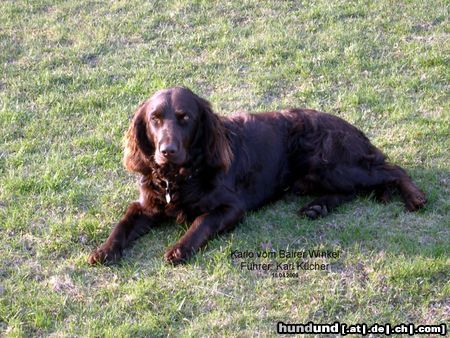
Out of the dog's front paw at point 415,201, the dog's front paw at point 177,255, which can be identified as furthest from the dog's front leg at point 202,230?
the dog's front paw at point 415,201

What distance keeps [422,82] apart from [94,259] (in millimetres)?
4557

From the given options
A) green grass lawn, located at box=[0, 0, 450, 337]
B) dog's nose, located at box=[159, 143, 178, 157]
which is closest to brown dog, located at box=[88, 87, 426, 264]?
dog's nose, located at box=[159, 143, 178, 157]

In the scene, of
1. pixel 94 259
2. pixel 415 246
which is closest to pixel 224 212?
pixel 94 259

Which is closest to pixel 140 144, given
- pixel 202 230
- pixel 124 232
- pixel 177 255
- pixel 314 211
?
pixel 124 232

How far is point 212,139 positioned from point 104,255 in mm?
1161

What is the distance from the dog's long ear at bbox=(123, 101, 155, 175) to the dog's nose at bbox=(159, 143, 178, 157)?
0.40 m

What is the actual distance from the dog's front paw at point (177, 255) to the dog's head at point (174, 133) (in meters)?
0.61

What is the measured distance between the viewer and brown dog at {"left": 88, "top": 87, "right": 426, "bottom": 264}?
489 cm

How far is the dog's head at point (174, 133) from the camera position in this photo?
4.81m

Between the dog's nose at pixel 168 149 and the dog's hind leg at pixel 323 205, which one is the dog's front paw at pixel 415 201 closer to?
the dog's hind leg at pixel 323 205

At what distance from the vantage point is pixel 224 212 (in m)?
5.06

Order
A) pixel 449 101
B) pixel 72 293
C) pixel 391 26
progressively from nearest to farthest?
pixel 72 293 < pixel 449 101 < pixel 391 26

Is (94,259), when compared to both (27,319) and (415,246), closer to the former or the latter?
(27,319)

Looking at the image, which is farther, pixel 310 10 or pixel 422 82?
pixel 310 10
